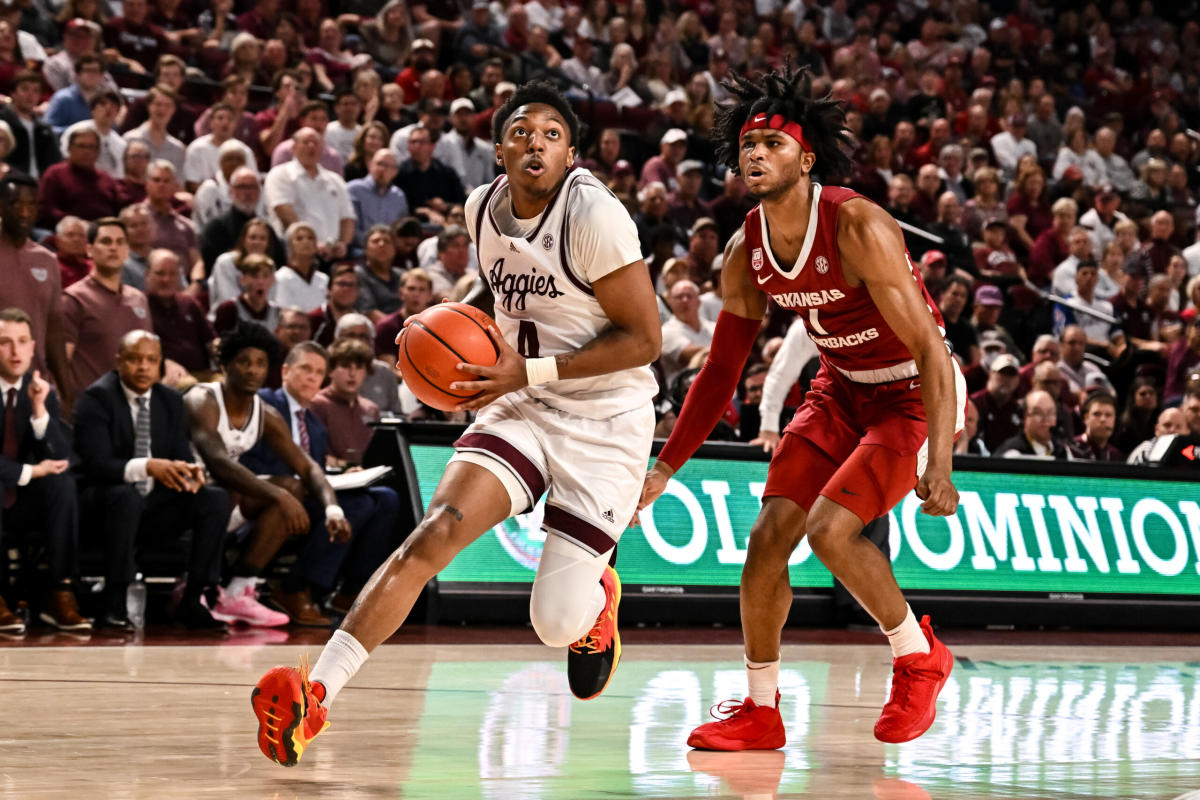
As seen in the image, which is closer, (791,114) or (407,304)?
(791,114)

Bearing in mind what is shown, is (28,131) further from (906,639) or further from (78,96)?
(906,639)

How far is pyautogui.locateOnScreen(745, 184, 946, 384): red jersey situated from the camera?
15.9 ft

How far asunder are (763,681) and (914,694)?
0.46 m

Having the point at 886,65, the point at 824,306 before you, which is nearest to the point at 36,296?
the point at 824,306

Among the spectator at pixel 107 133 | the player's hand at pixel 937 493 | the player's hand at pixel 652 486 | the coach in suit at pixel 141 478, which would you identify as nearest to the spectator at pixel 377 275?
the spectator at pixel 107 133

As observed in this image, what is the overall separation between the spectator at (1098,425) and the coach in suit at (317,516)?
5.53 m

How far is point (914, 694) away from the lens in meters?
4.86

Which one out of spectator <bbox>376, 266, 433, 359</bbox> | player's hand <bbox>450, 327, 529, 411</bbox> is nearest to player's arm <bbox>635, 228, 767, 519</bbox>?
player's hand <bbox>450, 327, 529, 411</bbox>

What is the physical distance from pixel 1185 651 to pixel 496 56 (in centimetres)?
940

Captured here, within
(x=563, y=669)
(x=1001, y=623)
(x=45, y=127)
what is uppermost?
(x=45, y=127)

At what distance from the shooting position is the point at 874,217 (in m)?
4.77

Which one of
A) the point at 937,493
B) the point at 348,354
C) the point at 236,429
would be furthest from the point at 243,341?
the point at 937,493

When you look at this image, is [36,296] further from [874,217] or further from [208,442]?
[874,217]

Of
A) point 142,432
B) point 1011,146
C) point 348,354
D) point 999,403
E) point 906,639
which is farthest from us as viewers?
point 1011,146
